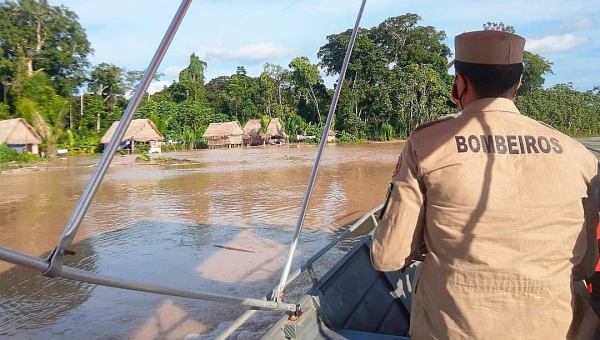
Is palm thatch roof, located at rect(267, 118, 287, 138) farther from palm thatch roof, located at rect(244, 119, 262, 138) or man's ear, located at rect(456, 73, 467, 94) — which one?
man's ear, located at rect(456, 73, 467, 94)

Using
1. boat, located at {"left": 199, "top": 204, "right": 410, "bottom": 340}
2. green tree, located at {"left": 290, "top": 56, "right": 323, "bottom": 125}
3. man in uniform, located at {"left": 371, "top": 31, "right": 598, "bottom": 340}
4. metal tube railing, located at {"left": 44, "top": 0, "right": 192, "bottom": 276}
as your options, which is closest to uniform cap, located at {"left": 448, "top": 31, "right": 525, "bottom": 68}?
man in uniform, located at {"left": 371, "top": 31, "right": 598, "bottom": 340}

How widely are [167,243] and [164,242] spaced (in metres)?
0.11

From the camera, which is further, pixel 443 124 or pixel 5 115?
pixel 5 115

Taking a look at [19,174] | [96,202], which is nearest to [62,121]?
[19,174]

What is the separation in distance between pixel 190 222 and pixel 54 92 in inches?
1052

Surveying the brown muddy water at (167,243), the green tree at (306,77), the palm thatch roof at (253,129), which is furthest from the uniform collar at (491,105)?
the green tree at (306,77)

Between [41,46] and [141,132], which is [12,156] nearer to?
[41,46]

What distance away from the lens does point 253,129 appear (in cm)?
4100

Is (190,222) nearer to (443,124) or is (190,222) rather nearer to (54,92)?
(443,124)

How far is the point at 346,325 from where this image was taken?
2.38m

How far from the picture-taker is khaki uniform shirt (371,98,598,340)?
1170 millimetres

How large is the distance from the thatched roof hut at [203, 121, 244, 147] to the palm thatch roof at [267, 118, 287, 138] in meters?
2.35

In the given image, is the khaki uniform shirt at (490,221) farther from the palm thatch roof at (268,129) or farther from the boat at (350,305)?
the palm thatch roof at (268,129)

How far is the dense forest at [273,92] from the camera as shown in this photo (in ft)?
90.9
